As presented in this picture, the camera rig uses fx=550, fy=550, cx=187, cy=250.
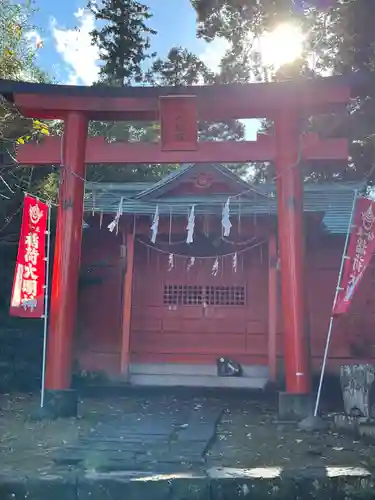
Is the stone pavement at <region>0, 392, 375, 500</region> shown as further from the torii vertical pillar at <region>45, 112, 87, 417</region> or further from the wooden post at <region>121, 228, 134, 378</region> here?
the wooden post at <region>121, 228, 134, 378</region>

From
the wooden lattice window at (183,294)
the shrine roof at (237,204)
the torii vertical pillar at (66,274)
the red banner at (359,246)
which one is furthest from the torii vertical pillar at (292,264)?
the wooden lattice window at (183,294)

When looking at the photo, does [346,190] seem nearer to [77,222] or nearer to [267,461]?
[77,222]

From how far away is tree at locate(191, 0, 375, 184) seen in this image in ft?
41.1

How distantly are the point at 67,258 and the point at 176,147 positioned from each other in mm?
2355

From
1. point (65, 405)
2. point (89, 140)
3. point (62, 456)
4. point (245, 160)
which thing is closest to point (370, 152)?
point (245, 160)

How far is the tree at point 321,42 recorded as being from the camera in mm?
12539

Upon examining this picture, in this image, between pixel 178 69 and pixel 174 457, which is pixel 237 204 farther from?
pixel 178 69

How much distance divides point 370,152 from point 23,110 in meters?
11.5

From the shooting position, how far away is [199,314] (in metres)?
11.7

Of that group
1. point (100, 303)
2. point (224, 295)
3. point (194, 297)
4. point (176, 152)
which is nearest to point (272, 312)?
point (224, 295)

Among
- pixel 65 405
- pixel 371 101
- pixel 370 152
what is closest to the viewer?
pixel 65 405

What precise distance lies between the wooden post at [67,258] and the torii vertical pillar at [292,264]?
9.85 feet

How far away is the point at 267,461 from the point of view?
18.1 feet

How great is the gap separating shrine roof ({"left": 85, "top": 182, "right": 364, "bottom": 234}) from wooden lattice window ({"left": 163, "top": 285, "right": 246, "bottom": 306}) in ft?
5.87
